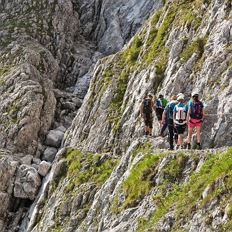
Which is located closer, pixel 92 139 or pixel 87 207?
pixel 87 207

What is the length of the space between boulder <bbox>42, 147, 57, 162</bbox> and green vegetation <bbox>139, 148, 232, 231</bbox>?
942 inches

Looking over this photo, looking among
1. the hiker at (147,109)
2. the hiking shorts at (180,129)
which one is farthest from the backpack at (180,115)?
the hiker at (147,109)

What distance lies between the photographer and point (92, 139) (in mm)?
34875

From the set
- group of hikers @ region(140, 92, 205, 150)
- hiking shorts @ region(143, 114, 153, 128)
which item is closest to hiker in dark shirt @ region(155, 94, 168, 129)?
hiking shorts @ region(143, 114, 153, 128)

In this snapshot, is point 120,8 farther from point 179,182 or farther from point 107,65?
point 179,182

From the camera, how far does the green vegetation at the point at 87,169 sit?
2789 cm

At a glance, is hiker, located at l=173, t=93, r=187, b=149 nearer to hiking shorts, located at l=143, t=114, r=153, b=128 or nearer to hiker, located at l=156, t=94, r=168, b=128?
hiker, located at l=156, t=94, r=168, b=128

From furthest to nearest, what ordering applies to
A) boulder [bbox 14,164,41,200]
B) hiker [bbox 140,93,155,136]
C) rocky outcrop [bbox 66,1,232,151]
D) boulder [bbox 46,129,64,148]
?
1. boulder [bbox 46,129,64,148]
2. boulder [bbox 14,164,41,200]
3. hiker [bbox 140,93,155,136]
4. rocky outcrop [bbox 66,1,232,151]

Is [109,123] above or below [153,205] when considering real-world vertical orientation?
above

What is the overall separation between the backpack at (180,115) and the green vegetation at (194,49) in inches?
309

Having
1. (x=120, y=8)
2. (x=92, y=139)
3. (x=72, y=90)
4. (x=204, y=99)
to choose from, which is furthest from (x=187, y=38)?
(x=120, y=8)

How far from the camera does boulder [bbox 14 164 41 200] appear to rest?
34.8 meters

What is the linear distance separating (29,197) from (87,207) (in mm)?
10640

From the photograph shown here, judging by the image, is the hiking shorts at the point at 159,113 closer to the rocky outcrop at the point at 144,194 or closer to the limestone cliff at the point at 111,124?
the limestone cliff at the point at 111,124
